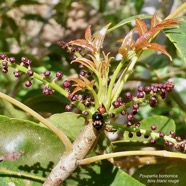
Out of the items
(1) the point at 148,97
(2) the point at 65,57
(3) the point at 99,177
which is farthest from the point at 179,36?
(2) the point at 65,57

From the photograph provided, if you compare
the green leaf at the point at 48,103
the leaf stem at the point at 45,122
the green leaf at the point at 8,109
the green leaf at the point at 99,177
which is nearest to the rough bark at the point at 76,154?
the leaf stem at the point at 45,122

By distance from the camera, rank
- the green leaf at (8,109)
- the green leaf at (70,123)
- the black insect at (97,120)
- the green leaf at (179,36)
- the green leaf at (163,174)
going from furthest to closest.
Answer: the green leaf at (8,109) < the green leaf at (163,174) < the green leaf at (70,123) < the green leaf at (179,36) < the black insect at (97,120)

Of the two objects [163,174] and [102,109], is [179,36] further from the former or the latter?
[163,174]

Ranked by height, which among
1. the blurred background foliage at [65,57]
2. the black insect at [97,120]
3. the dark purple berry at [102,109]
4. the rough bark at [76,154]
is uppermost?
the blurred background foliage at [65,57]

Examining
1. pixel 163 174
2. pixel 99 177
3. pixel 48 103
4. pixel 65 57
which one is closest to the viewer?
pixel 99 177

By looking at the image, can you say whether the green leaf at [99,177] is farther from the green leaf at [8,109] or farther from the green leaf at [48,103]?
the green leaf at [48,103]

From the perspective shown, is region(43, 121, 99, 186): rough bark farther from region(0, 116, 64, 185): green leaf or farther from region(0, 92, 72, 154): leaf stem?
region(0, 116, 64, 185): green leaf

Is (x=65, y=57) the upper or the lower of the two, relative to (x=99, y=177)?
upper
